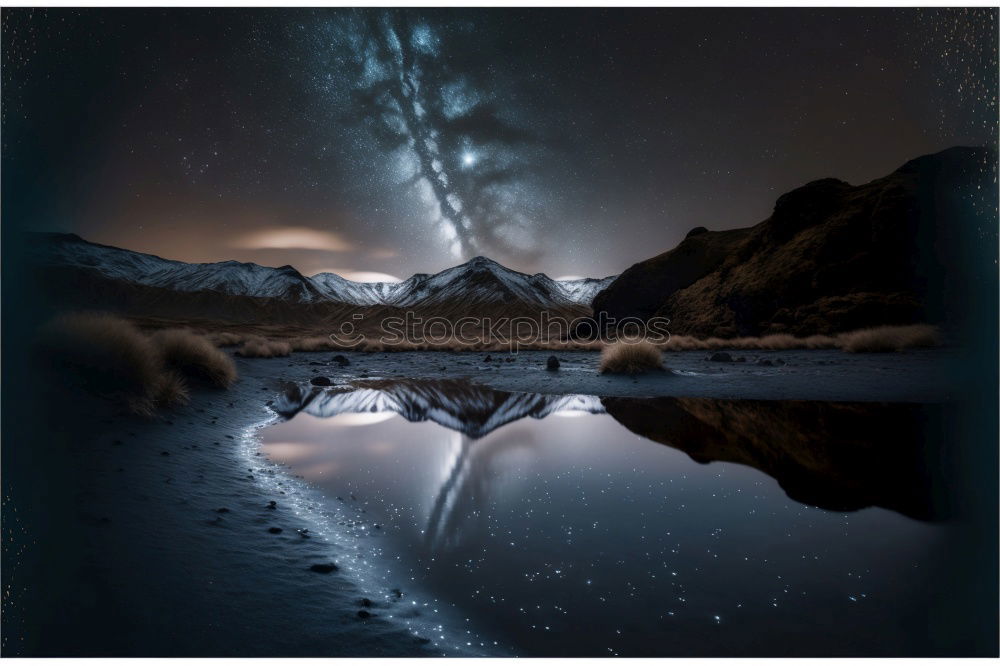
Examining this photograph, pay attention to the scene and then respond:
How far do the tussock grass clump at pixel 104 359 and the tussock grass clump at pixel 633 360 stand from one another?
12023mm

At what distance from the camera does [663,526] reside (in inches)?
134

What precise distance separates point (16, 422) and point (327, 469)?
2794mm

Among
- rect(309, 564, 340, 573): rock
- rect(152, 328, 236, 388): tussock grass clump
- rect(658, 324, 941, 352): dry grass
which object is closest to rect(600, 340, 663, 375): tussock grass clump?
rect(658, 324, 941, 352): dry grass

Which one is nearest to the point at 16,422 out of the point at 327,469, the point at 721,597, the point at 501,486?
the point at 327,469

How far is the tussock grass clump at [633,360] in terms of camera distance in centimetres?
1394

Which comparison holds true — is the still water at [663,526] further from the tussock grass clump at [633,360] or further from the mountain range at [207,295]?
the mountain range at [207,295]

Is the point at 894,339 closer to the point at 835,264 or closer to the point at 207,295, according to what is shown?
the point at 835,264

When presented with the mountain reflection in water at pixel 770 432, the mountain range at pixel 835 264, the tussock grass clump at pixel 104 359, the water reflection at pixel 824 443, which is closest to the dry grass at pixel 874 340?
the mountain range at pixel 835 264

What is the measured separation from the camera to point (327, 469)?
17.1ft

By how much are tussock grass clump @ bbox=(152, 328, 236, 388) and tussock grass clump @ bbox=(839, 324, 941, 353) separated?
22419 millimetres

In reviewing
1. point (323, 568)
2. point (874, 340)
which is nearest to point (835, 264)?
point (874, 340)

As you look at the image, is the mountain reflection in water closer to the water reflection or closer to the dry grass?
the water reflection

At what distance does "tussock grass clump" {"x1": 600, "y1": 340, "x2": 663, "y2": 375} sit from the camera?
549 inches

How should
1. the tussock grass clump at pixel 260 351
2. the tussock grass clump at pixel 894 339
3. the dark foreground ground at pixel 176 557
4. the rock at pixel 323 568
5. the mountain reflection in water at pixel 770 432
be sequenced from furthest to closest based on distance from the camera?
the tussock grass clump at pixel 260 351
the tussock grass clump at pixel 894 339
the mountain reflection in water at pixel 770 432
the rock at pixel 323 568
the dark foreground ground at pixel 176 557
